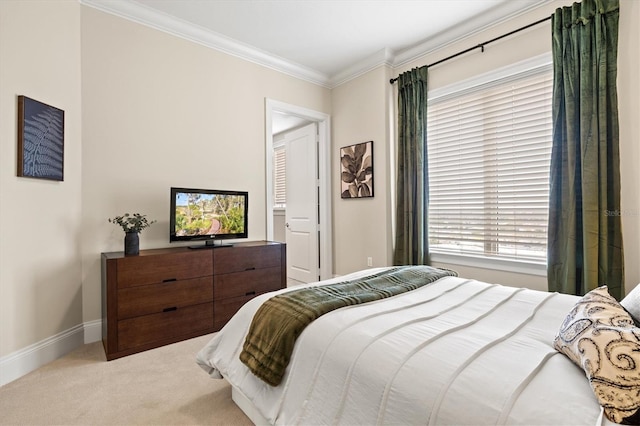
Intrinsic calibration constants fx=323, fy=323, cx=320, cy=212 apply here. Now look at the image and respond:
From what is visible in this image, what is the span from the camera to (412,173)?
3564 mm

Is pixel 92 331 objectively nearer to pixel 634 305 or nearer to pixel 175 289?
pixel 175 289

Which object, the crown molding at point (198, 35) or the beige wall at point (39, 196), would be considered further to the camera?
the crown molding at point (198, 35)

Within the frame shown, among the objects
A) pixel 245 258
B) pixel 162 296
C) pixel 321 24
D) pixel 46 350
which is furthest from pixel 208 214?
pixel 321 24

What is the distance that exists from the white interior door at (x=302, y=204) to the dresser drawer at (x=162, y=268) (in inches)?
75.8

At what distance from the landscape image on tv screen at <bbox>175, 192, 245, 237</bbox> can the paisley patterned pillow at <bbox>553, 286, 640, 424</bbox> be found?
8.98ft

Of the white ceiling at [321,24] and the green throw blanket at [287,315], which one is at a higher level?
the white ceiling at [321,24]

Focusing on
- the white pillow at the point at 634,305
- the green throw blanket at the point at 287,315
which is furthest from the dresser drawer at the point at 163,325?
the white pillow at the point at 634,305

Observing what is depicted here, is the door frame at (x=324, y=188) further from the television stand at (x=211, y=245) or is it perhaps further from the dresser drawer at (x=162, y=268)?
the dresser drawer at (x=162, y=268)

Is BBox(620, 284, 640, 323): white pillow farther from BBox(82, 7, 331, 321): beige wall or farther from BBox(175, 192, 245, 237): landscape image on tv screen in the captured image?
BBox(82, 7, 331, 321): beige wall

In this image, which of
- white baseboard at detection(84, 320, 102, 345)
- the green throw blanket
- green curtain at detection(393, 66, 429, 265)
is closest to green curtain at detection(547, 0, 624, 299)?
green curtain at detection(393, 66, 429, 265)

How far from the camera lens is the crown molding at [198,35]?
281cm

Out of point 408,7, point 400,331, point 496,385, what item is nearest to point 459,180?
point 408,7

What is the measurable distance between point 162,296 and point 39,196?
1.12 meters

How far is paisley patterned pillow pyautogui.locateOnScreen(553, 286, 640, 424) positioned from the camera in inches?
29.4
